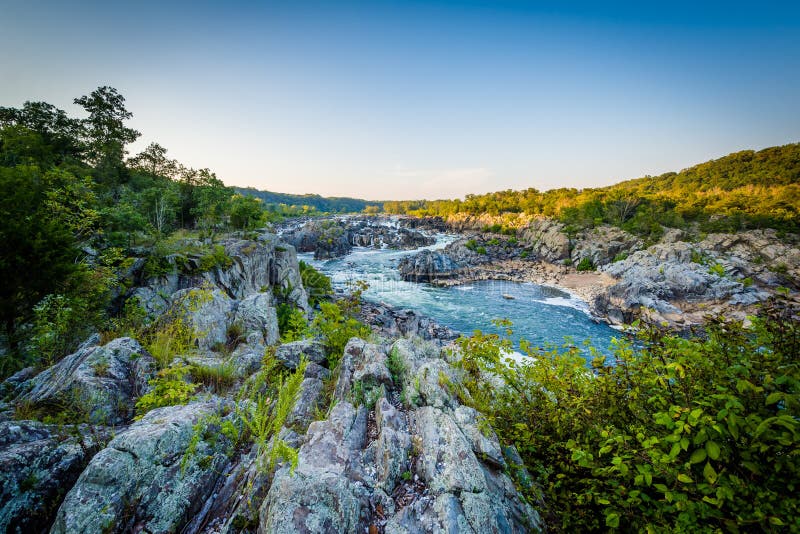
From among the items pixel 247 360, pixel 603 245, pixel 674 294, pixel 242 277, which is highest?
pixel 247 360

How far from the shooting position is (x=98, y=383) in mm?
4230

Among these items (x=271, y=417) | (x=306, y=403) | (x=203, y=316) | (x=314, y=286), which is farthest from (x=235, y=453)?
(x=314, y=286)

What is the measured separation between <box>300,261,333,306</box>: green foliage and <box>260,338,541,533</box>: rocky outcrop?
2024 cm

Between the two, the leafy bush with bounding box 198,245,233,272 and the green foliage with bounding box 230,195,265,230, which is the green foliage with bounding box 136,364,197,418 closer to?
the leafy bush with bounding box 198,245,233,272

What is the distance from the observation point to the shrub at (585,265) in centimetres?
4397

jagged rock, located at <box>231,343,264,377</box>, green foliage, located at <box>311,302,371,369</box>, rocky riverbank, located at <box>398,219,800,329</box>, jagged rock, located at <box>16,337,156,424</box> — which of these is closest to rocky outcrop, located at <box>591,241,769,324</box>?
rocky riverbank, located at <box>398,219,800,329</box>

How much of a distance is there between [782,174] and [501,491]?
103357mm

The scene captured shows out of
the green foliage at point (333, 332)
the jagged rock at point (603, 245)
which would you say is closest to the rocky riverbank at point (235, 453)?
the green foliage at point (333, 332)

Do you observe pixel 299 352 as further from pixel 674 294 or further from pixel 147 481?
pixel 674 294

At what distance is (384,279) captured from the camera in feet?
130

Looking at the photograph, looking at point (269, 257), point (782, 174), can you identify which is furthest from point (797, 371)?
point (782, 174)

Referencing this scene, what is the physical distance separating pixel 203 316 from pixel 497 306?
26348mm

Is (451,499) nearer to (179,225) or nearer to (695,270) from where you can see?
(179,225)

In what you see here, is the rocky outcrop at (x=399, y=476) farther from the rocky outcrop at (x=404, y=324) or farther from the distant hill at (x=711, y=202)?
the distant hill at (x=711, y=202)
